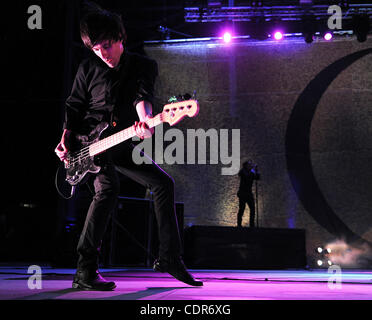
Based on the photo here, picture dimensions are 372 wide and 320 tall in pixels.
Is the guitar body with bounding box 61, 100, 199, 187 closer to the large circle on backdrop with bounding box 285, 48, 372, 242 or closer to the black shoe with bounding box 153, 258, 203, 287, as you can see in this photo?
the black shoe with bounding box 153, 258, 203, 287

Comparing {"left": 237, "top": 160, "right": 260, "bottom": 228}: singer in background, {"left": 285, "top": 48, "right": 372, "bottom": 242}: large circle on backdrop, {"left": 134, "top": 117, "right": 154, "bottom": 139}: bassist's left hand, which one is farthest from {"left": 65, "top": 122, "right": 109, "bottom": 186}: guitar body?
{"left": 285, "top": 48, "right": 372, "bottom": 242}: large circle on backdrop

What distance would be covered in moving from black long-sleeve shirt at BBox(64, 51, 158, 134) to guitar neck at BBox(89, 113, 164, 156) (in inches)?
5.0

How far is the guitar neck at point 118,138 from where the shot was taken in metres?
2.53

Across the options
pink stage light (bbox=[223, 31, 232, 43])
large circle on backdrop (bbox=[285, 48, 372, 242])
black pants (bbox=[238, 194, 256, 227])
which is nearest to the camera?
black pants (bbox=[238, 194, 256, 227])

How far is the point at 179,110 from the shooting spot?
2516 mm

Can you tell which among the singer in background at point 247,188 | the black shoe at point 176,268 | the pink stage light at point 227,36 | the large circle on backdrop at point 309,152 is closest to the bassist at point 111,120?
the black shoe at point 176,268

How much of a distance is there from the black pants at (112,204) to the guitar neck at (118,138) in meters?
0.11

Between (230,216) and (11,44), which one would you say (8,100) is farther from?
(230,216)

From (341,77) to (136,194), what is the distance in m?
5.65

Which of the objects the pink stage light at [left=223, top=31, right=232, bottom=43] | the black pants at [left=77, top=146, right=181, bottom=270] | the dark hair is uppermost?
the pink stage light at [left=223, top=31, right=232, bottom=43]

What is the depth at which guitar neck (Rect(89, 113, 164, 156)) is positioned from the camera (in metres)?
2.53

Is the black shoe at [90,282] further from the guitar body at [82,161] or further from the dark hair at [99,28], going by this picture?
the dark hair at [99,28]

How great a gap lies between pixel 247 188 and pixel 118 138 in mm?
6932
